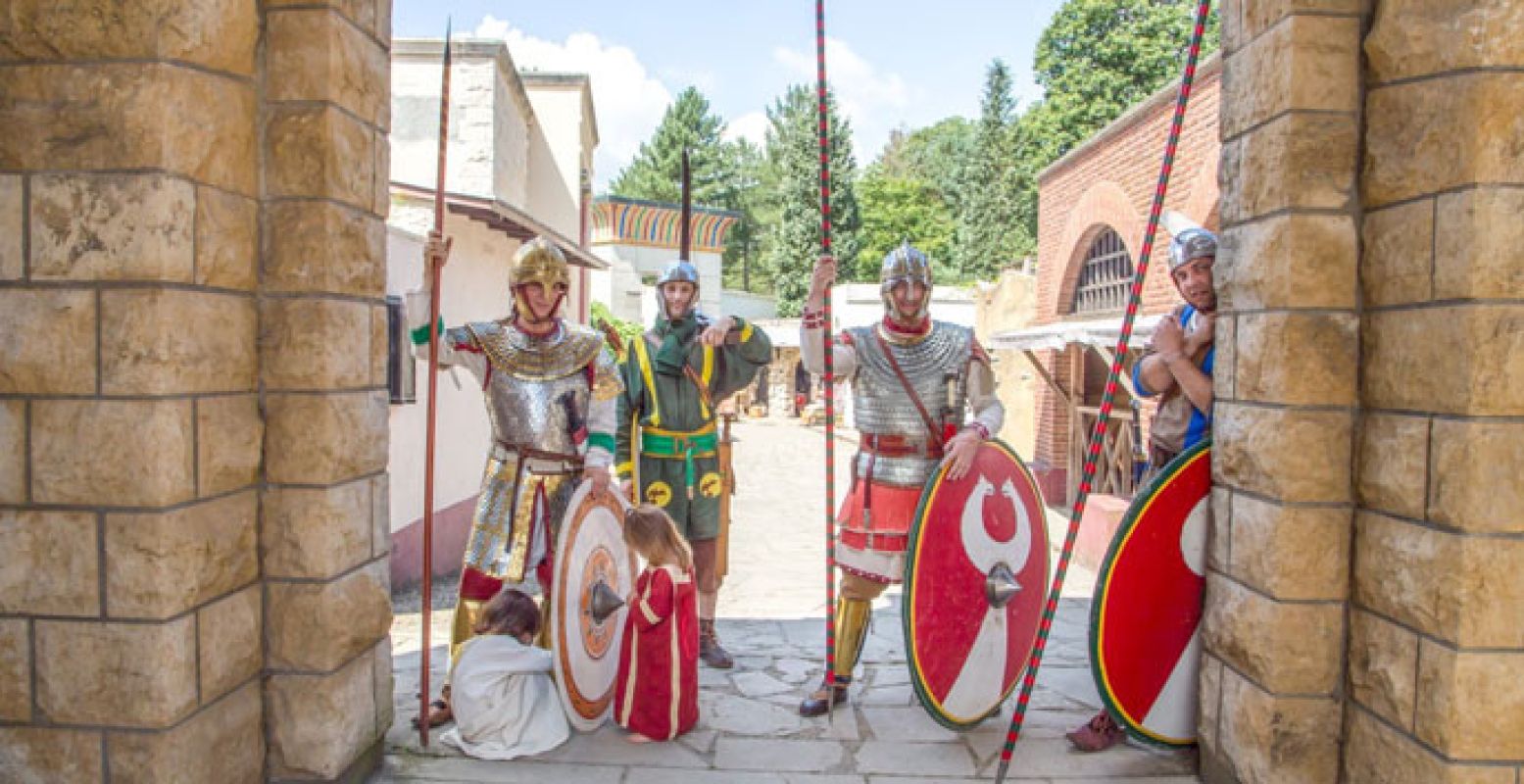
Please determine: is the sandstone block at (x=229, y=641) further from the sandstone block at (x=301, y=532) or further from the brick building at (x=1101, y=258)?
the brick building at (x=1101, y=258)

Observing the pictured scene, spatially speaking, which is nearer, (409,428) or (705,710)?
(705,710)

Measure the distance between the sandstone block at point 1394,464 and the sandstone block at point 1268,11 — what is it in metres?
0.95

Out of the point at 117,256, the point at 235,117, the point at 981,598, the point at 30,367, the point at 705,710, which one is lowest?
the point at 705,710

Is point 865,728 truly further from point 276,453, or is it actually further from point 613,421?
point 276,453

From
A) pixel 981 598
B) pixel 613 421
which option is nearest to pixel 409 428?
pixel 613 421

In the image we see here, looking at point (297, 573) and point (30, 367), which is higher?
point (30, 367)

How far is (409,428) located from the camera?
5246 mm

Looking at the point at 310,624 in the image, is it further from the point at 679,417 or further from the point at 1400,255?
the point at 1400,255

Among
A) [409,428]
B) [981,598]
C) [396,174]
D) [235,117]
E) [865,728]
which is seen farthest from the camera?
[396,174]

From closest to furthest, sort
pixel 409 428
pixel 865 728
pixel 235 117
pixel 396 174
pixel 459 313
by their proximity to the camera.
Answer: pixel 235 117 < pixel 865 728 < pixel 409 428 < pixel 459 313 < pixel 396 174

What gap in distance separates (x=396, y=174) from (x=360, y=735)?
6.37m

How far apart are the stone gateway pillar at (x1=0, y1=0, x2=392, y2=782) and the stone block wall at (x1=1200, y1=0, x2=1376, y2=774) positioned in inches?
90.6

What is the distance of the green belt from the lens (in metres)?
3.56

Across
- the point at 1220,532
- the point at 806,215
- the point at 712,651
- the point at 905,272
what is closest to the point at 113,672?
the point at 712,651
